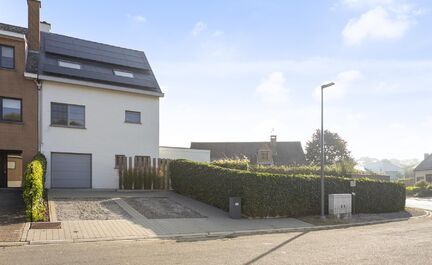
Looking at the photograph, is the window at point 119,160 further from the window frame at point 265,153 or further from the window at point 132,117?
the window frame at point 265,153

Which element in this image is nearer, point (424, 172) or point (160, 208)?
point (160, 208)

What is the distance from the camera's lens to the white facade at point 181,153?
2822 centimetres

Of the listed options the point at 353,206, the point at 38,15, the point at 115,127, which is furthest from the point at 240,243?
the point at 38,15

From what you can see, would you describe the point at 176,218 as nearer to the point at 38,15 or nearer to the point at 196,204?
the point at 196,204

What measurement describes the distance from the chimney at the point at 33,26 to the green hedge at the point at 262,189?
994 centimetres

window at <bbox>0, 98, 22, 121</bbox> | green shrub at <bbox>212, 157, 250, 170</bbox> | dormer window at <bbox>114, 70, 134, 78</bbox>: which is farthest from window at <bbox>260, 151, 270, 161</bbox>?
window at <bbox>0, 98, 22, 121</bbox>

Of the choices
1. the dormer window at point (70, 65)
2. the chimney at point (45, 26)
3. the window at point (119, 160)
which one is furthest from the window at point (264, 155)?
the dormer window at point (70, 65)

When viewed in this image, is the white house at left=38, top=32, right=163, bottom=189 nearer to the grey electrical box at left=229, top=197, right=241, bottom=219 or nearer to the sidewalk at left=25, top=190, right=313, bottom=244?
the sidewalk at left=25, top=190, right=313, bottom=244

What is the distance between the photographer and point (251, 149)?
61281mm

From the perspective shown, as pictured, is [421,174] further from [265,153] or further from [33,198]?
[33,198]

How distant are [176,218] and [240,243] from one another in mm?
4944

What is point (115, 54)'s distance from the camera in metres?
27.3

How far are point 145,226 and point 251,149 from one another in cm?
4731

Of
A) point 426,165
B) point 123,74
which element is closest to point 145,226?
point 123,74
